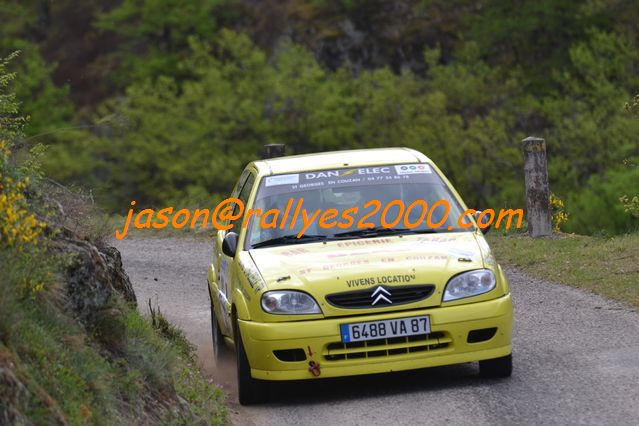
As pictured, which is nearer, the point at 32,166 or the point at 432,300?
the point at 432,300

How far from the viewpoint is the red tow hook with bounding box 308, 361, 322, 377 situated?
324 inches

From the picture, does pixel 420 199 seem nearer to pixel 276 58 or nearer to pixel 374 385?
pixel 374 385

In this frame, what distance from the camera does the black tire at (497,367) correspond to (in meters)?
8.56

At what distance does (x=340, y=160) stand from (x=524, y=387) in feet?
8.84

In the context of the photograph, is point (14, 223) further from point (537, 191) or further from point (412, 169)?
point (537, 191)

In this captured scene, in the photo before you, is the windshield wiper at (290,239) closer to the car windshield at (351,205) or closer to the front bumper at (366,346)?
the car windshield at (351,205)

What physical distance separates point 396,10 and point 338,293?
4727cm

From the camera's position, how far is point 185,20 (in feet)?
183

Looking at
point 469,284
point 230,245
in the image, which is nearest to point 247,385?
point 230,245

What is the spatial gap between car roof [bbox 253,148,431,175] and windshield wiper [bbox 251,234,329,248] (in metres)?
0.88

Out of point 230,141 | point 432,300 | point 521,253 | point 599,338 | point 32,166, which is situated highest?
point 32,166

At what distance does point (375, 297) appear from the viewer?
8258mm

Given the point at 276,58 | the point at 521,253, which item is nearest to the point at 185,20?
the point at 276,58

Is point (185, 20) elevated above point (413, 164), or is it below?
below
